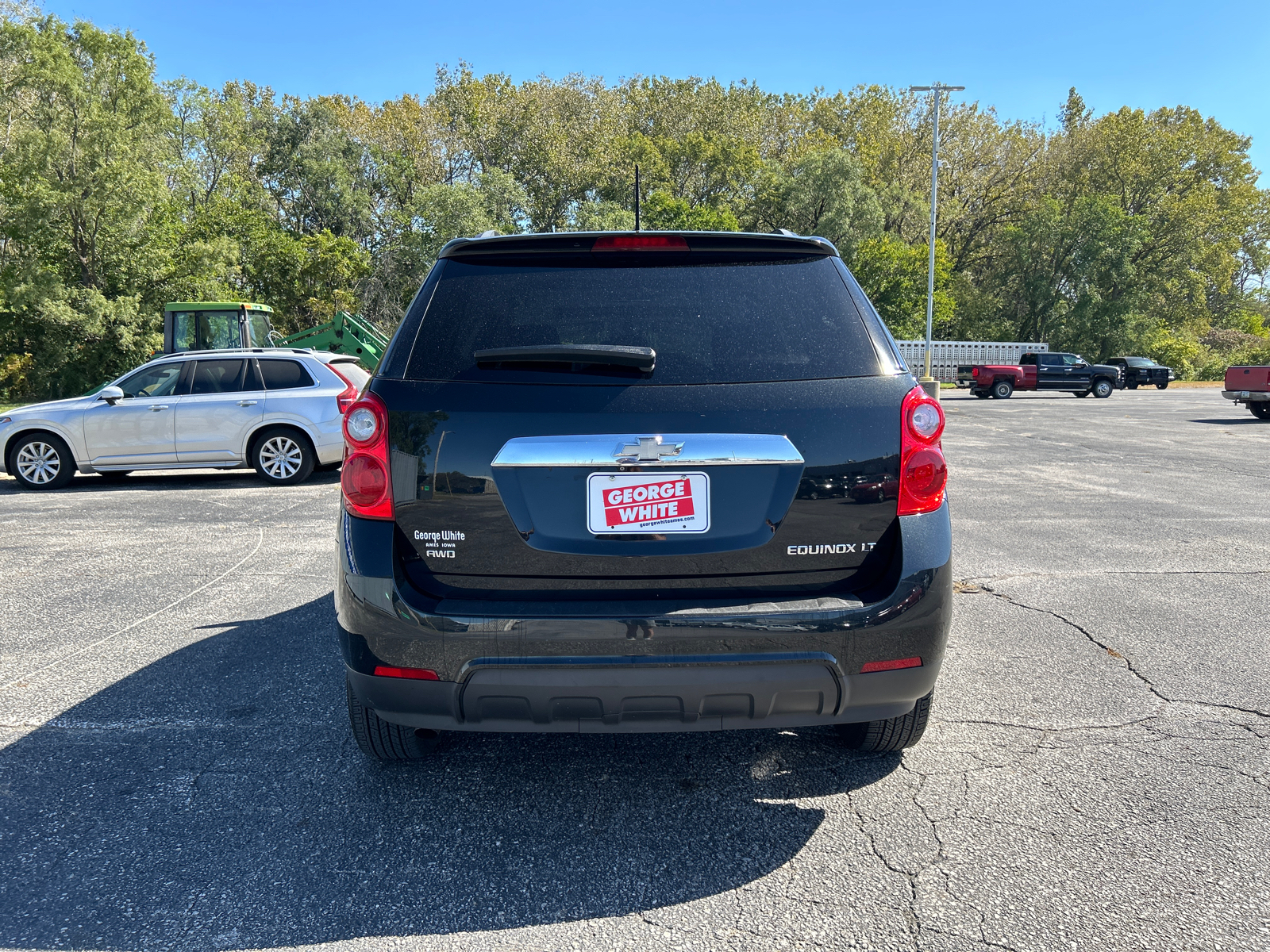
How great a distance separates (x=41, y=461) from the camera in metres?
10.5

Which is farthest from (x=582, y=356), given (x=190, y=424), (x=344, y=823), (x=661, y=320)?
(x=190, y=424)

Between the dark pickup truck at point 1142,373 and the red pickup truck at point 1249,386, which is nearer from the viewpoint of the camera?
the red pickup truck at point 1249,386

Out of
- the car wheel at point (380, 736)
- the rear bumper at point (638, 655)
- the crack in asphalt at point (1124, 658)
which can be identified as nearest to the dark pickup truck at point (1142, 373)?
the crack in asphalt at point (1124, 658)

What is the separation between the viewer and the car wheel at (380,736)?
293 centimetres

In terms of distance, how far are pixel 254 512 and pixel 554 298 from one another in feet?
22.9

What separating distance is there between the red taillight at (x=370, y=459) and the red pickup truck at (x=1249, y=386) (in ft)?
73.0

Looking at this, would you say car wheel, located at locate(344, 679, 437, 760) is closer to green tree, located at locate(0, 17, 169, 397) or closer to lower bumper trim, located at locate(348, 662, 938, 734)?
lower bumper trim, located at locate(348, 662, 938, 734)

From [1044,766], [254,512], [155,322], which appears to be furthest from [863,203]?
[1044,766]

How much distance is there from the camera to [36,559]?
663cm

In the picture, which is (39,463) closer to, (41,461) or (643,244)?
(41,461)

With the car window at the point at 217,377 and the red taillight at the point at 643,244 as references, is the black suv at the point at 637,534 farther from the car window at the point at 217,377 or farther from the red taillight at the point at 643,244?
the car window at the point at 217,377

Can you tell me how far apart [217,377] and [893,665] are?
34.1 ft

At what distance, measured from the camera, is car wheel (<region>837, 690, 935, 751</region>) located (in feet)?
9.78

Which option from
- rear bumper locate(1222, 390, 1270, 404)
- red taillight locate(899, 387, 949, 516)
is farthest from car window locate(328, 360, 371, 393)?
rear bumper locate(1222, 390, 1270, 404)
